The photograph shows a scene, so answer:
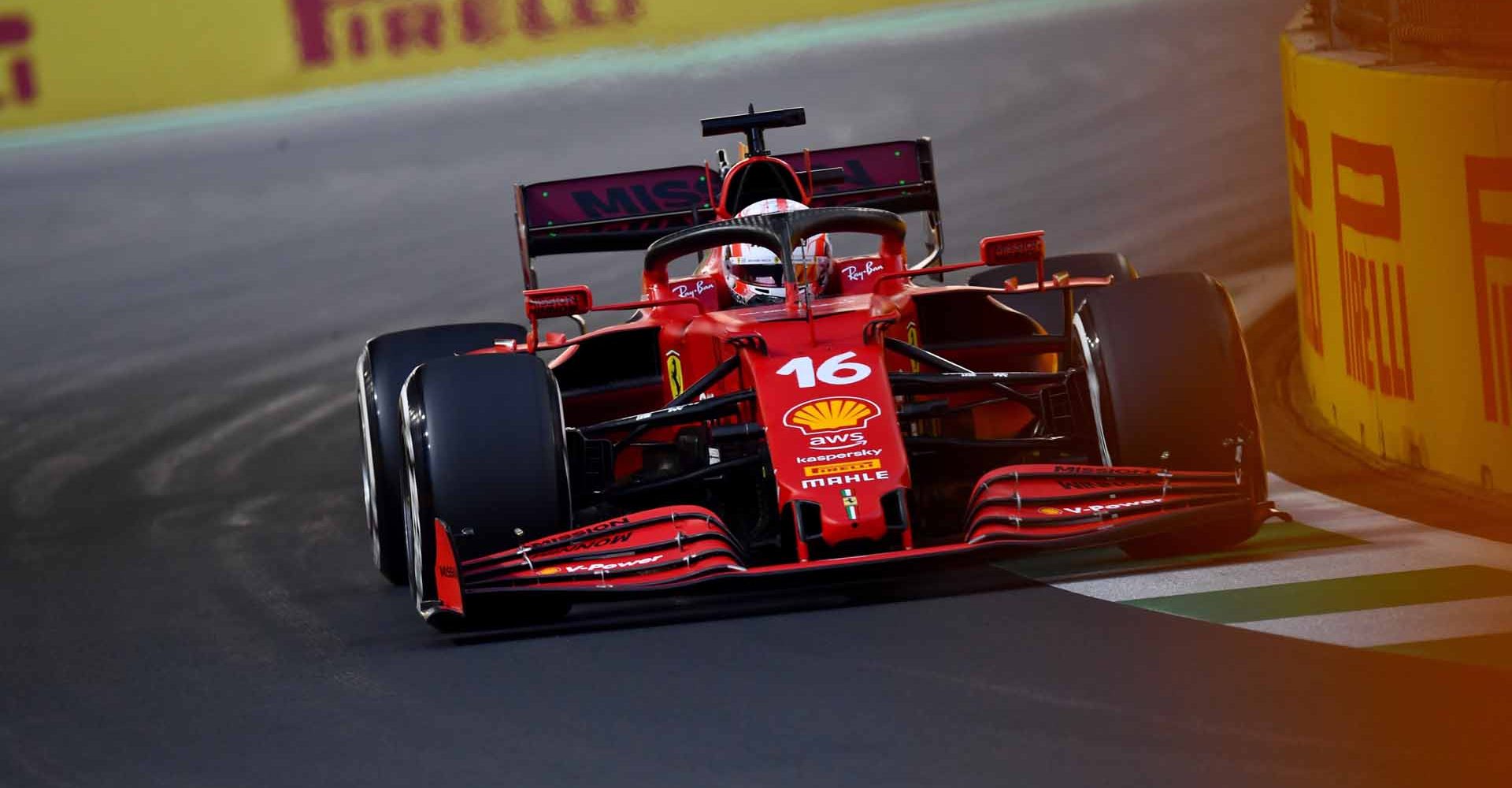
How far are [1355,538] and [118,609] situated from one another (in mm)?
4821

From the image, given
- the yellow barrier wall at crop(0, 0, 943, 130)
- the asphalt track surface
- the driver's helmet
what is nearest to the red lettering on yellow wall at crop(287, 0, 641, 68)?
the yellow barrier wall at crop(0, 0, 943, 130)

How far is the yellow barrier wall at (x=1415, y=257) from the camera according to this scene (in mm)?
8945

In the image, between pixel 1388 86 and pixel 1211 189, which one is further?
pixel 1211 189

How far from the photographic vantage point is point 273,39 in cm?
2352

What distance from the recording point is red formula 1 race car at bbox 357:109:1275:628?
7.87 m

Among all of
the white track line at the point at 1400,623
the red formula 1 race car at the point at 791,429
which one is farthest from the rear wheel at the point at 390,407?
the white track line at the point at 1400,623

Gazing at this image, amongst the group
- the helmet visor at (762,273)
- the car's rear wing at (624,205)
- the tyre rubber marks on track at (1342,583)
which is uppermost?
Answer: the car's rear wing at (624,205)

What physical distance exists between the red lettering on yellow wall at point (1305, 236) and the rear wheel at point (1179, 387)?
3137 millimetres

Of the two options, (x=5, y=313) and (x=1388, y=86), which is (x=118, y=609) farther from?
(x=5, y=313)

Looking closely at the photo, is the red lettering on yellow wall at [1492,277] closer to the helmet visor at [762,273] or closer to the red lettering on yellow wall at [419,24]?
the helmet visor at [762,273]

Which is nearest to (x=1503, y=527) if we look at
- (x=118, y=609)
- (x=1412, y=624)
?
(x=1412, y=624)

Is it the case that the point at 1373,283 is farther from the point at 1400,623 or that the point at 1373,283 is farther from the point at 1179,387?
the point at 1400,623

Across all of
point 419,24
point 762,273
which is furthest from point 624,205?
point 419,24

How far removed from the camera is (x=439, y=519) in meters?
8.12
